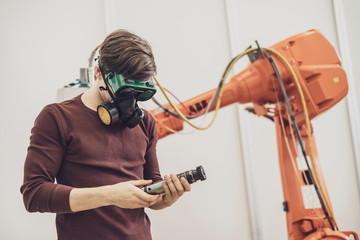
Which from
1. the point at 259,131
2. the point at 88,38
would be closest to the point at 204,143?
the point at 259,131

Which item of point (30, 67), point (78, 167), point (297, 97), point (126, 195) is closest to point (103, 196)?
point (126, 195)

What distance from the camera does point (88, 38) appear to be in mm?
2092

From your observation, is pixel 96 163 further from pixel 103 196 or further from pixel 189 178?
pixel 189 178

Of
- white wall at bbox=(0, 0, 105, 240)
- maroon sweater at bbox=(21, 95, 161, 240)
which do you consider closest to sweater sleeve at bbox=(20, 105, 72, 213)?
maroon sweater at bbox=(21, 95, 161, 240)

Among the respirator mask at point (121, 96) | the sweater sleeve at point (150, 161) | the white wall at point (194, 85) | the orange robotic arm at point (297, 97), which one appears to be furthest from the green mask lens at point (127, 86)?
the white wall at point (194, 85)

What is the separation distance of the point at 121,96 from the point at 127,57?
122 millimetres

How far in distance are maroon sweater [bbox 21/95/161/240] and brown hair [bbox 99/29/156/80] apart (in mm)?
184

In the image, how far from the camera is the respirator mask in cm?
95

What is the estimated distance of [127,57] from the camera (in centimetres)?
94

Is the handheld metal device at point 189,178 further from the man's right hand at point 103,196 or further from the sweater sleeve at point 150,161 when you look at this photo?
the sweater sleeve at point 150,161

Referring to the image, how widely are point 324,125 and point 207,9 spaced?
1158mm

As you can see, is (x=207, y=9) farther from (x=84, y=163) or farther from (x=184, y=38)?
(x=84, y=163)

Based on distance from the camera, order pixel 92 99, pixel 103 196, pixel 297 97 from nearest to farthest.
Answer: pixel 103 196
pixel 92 99
pixel 297 97

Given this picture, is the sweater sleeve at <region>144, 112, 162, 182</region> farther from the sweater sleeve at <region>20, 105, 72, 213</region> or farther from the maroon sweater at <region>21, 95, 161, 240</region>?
the sweater sleeve at <region>20, 105, 72, 213</region>
